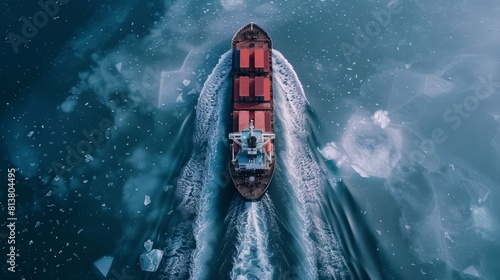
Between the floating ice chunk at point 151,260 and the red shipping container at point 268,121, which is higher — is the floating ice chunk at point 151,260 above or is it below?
below

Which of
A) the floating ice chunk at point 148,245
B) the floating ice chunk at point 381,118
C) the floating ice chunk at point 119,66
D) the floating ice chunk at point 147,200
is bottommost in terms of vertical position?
the floating ice chunk at point 148,245

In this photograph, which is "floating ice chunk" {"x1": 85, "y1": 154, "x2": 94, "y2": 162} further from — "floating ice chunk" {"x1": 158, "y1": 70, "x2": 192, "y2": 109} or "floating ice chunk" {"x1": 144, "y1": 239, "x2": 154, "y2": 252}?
"floating ice chunk" {"x1": 144, "y1": 239, "x2": 154, "y2": 252}

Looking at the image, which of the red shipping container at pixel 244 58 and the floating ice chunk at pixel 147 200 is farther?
the red shipping container at pixel 244 58

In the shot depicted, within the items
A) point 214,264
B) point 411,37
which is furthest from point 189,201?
point 411,37

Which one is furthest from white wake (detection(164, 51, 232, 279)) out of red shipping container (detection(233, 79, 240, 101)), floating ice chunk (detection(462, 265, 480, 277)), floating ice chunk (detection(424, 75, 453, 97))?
floating ice chunk (detection(424, 75, 453, 97))

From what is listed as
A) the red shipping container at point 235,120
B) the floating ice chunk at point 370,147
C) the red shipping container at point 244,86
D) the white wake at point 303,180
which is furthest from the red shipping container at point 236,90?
the floating ice chunk at point 370,147

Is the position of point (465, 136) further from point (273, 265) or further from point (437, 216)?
point (273, 265)

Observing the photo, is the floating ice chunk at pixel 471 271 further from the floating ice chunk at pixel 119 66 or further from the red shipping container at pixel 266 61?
the floating ice chunk at pixel 119 66
